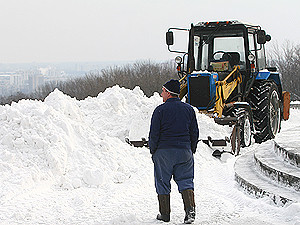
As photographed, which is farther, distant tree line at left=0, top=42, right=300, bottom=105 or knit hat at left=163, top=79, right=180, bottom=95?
distant tree line at left=0, top=42, right=300, bottom=105

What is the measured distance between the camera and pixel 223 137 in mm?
10688

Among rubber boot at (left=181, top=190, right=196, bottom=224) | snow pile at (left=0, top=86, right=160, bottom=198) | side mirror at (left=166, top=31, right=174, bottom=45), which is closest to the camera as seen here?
rubber boot at (left=181, top=190, right=196, bottom=224)

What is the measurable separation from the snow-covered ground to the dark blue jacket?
0.92m

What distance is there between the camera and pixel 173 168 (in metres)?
5.80

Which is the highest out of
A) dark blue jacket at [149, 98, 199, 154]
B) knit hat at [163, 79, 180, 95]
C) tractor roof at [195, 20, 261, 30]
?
tractor roof at [195, 20, 261, 30]

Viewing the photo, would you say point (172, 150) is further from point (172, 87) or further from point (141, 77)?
point (141, 77)

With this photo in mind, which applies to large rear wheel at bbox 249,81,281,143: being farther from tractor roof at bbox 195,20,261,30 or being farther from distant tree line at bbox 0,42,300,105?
distant tree line at bbox 0,42,300,105

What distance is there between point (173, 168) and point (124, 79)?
41.1 meters

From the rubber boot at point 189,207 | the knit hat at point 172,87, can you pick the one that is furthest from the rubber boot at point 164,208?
the knit hat at point 172,87

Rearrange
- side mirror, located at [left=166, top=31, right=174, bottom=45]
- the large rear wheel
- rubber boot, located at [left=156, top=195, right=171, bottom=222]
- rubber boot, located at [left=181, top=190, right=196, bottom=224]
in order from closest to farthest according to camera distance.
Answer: rubber boot, located at [left=181, top=190, right=196, bottom=224]
rubber boot, located at [left=156, top=195, right=171, bottom=222]
side mirror, located at [left=166, top=31, right=174, bottom=45]
the large rear wheel

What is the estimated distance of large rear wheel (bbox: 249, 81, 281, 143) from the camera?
1245cm

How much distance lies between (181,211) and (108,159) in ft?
9.02

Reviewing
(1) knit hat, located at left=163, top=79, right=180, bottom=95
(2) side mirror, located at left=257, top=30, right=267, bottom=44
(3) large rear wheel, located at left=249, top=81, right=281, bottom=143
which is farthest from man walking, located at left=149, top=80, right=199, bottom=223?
(3) large rear wheel, located at left=249, top=81, right=281, bottom=143

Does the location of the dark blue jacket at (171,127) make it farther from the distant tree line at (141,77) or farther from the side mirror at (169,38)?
the distant tree line at (141,77)
